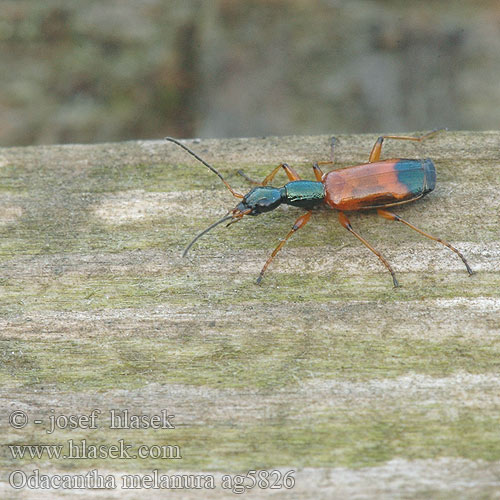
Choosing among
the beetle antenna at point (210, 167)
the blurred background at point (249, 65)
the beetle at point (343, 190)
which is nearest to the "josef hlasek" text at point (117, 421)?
the beetle at point (343, 190)

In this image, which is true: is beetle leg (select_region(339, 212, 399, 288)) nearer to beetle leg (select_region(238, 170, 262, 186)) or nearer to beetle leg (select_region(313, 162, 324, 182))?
beetle leg (select_region(313, 162, 324, 182))

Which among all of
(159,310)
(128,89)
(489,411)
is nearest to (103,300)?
(159,310)

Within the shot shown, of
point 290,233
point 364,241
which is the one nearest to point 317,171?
point 290,233

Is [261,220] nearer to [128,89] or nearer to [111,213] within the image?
[111,213]

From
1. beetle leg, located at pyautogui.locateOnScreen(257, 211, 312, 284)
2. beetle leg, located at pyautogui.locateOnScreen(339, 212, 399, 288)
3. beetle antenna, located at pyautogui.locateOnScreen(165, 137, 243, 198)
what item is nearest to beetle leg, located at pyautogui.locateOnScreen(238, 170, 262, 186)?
beetle antenna, located at pyautogui.locateOnScreen(165, 137, 243, 198)

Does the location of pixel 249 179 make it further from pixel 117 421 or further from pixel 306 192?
pixel 117 421
